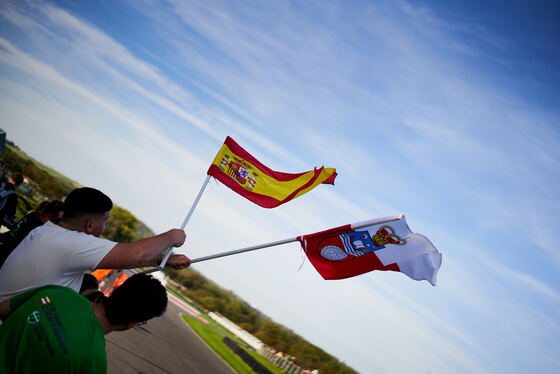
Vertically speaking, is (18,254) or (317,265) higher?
(317,265)

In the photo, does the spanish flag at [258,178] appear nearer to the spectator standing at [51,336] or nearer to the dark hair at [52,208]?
the dark hair at [52,208]

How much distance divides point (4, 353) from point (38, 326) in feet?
0.59

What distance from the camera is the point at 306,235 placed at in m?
4.73

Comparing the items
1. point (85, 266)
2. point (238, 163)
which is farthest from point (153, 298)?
point (238, 163)

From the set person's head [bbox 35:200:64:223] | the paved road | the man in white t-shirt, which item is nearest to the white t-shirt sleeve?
the man in white t-shirt

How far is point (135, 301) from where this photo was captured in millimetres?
1896

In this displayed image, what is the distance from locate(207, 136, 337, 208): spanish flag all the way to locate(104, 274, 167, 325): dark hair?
Answer: 355 cm

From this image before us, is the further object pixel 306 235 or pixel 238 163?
pixel 238 163

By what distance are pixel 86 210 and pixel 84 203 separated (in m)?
0.05

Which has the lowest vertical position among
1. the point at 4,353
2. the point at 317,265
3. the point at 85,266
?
the point at 4,353

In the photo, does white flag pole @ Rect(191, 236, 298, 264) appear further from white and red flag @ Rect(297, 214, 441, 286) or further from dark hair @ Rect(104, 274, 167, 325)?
dark hair @ Rect(104, 274, 167, 325)

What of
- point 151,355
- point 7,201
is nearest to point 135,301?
point 7,201

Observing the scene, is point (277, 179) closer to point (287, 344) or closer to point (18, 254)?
point (18, 254)

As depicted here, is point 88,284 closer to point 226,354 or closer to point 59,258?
point 59,258
